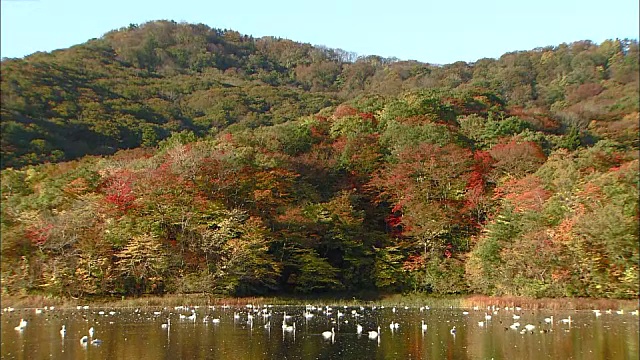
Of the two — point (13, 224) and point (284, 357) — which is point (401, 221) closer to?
point (13, 224)

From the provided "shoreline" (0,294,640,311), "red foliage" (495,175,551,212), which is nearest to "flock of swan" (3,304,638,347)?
"shoreline" (0,294,640,311)

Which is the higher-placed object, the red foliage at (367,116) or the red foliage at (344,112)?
the red foliage at (344,112)

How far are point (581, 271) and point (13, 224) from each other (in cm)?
3173

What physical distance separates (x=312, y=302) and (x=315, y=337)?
61.1ft

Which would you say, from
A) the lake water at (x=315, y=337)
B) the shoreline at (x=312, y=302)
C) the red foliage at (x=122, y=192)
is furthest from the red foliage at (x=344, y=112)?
the lake water at (x=315, y=337)

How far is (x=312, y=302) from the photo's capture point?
42594mm

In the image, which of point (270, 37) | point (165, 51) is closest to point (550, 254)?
point (165, 51)

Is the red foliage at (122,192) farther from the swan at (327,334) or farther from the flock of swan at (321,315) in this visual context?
the swan at (327,334)

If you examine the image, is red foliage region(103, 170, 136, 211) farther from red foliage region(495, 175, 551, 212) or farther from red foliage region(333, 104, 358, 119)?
red foliage region(495, 175, 551, 212)

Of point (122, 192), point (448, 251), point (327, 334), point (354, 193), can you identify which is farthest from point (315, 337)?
point (354, 193)

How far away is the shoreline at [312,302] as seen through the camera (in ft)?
117

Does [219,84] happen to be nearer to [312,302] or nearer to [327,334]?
[312,302]

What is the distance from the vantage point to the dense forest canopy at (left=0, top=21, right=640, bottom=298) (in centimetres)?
3644

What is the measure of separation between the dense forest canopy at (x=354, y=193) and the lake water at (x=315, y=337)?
219 inches
